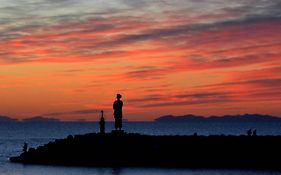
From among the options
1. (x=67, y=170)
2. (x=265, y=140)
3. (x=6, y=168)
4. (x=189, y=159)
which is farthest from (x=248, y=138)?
(x=6, y=168)

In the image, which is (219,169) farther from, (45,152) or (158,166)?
(45,152)

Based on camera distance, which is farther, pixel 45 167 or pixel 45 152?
pixel 45 152

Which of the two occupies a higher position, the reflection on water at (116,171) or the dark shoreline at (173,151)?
the dark shoreline at (173,151)

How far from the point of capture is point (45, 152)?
60469 millimetres

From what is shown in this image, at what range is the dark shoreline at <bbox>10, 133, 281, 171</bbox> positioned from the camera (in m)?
54.8

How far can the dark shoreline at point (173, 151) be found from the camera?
5478cm

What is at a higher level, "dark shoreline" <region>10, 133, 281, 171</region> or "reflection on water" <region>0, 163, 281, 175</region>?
"dark shoreline" <region>10, 133, 281, 171</region>

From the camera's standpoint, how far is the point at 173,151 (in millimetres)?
56625

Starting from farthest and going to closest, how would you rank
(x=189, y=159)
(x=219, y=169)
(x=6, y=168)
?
(x=6, y=168) → (x=189, y=159) → (x=219, y=169)

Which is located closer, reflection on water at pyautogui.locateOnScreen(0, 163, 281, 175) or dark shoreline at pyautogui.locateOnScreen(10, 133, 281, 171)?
reflection on water at pyautogui.locateOnScreen(0, 163, 281, 175)

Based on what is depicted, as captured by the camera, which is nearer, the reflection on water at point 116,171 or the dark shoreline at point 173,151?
the reflection on water at point 116,171

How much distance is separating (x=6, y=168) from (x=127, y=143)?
10.6 m

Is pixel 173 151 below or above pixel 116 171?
above

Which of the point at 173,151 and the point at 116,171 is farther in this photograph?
the point at 173,151
